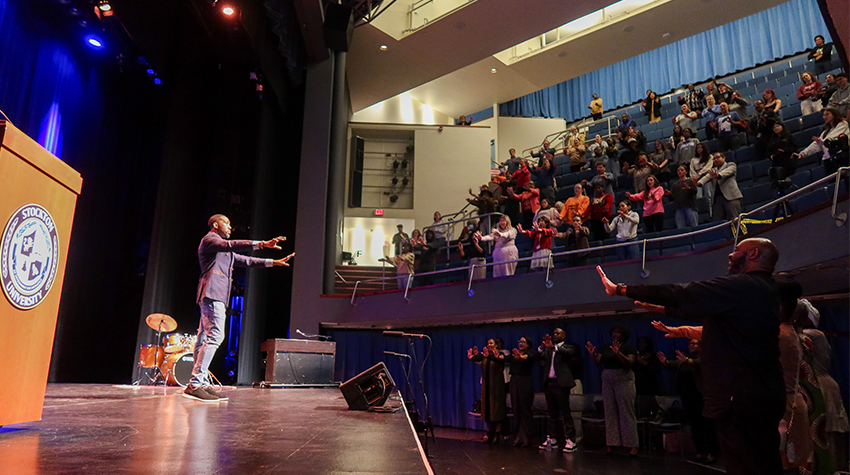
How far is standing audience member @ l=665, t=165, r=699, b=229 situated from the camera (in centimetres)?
732

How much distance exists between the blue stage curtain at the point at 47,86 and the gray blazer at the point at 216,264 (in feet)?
16.3

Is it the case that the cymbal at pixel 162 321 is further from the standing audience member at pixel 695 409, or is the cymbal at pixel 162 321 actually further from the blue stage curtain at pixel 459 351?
the standing audience member at pixel 695 409

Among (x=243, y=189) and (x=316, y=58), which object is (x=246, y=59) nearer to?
(x=316, y=58)

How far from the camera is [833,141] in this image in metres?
6.01

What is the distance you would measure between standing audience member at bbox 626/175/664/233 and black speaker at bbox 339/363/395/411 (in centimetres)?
511

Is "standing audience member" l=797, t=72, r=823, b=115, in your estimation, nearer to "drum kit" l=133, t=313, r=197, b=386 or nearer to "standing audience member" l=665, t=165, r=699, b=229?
"standing audience member" l=665, t=165, r=699, b=229

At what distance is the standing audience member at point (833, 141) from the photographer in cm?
579

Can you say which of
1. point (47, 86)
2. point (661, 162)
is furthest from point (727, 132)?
point (47, 86)

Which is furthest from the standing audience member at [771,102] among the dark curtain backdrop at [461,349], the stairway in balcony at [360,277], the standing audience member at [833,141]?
the stairway in balcony at [360,277]

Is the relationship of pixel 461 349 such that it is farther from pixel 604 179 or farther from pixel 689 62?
pixel 689 62

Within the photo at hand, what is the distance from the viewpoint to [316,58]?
11.4 meters

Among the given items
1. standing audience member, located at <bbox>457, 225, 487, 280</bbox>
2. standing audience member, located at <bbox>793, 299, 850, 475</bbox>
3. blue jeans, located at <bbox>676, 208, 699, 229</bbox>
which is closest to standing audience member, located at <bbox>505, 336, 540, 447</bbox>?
standing audience member, located at <bbox>457, 225, 487, 280</bbox>

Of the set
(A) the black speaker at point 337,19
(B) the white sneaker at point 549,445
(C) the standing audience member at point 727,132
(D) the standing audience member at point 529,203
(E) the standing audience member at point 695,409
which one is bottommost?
(B) the white sneaker at point 549,445

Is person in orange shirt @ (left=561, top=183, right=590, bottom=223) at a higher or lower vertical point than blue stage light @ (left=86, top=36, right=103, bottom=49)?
lower
